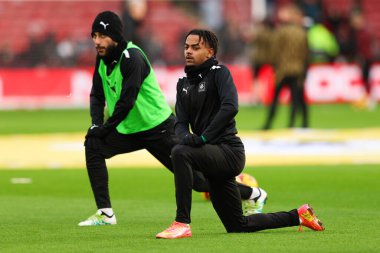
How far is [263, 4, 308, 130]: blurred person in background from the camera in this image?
23.0 meters

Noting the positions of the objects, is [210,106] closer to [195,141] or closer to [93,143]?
[195,141]

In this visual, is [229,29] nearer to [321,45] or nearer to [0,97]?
[321,45]

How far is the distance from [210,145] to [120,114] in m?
1.63

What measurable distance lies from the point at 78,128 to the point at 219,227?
15982 mm

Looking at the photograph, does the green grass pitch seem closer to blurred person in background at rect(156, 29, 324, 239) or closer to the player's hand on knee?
blurred person in background at rect(156, 29, 324, 239)

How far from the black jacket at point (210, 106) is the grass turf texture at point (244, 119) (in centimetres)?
1559

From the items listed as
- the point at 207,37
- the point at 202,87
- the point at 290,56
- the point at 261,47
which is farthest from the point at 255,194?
the point at 261,47

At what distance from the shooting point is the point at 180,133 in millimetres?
9398

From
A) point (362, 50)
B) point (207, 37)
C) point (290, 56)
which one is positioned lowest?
point (362, 50)

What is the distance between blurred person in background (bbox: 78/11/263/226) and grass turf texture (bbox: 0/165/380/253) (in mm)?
419

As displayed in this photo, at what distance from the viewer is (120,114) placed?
10625 mm

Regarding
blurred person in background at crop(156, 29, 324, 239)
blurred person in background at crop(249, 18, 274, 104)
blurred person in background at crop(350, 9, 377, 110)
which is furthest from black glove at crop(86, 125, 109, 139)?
blurred person in background at crop(350, 9, 377, 110)

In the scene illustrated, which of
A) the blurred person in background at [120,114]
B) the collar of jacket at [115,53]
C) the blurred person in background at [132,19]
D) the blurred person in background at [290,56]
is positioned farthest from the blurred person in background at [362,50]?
the collar of jacket at [115,53]

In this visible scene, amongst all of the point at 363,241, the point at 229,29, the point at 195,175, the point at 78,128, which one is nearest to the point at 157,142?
the point at 195,175
